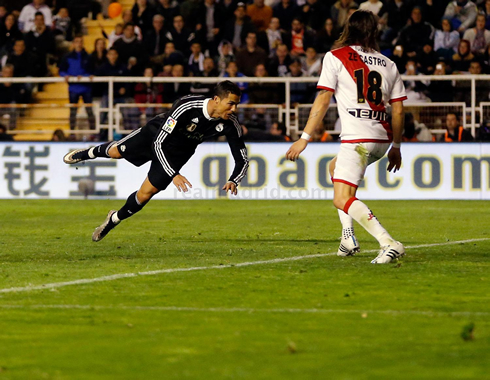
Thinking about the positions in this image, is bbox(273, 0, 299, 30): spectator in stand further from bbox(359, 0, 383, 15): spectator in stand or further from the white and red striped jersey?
the white and red striped jersey

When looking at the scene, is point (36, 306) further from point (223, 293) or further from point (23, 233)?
point (23, 233)

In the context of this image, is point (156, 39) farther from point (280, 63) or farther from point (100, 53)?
point (280, 63)

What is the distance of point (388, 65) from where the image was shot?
8.85 metres

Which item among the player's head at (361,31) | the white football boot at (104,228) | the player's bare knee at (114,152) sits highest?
the player's head at (361,31)

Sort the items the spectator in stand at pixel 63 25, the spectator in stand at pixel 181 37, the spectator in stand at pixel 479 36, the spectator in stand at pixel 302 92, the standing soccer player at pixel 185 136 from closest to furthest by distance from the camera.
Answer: the standing soccer player at pixel 185 136, the spectator in stand at pixel 302 92, the spectator in stand at pixel 479 36, the spectator in stand at pixel 181 37, the spectator in stand at pixel 63 25

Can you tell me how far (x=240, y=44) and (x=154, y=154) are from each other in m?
12.6

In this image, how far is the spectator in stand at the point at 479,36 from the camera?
867 inches

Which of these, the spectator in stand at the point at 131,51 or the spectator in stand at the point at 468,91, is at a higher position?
the spectator in stand at the point at 131,51

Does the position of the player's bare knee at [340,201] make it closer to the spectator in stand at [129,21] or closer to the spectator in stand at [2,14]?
the spectator in stand at [129,21]

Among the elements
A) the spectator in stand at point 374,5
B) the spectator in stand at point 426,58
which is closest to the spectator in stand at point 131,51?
the spectator in stand at point 374,5

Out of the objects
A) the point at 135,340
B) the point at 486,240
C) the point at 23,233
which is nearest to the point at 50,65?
the point at 23,233

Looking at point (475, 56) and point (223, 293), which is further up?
point (475, 56)

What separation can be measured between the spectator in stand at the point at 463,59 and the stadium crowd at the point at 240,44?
0.02 meters

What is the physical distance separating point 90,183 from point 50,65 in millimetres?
5096
